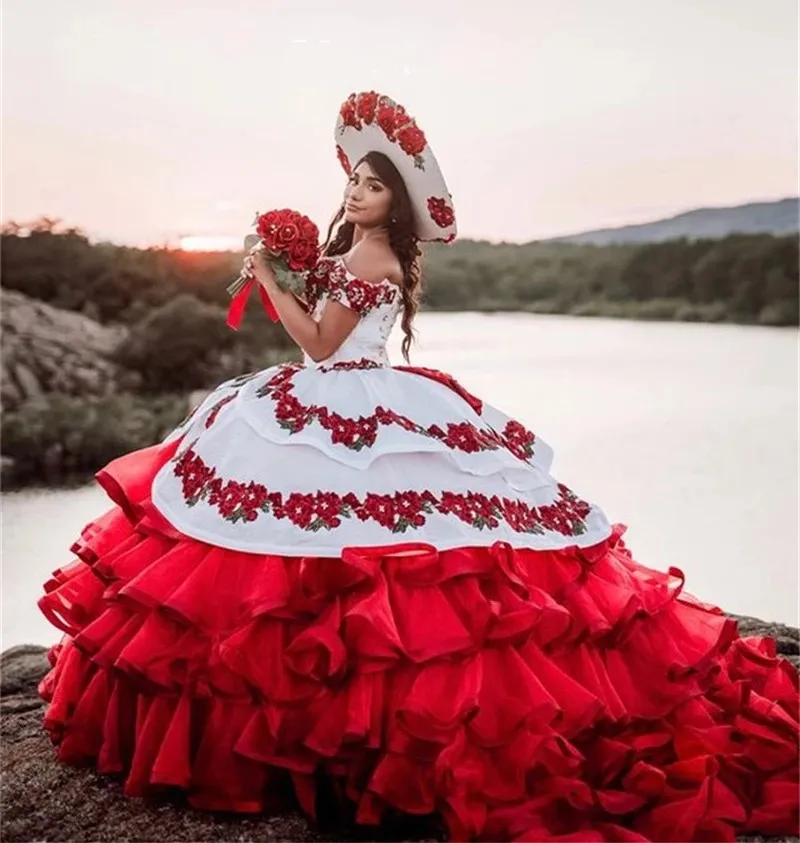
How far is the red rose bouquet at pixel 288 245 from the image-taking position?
210 cm

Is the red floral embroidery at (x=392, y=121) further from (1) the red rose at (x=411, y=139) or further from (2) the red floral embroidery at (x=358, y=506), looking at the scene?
(2) the red floral embroidery at (x=358, y=506)

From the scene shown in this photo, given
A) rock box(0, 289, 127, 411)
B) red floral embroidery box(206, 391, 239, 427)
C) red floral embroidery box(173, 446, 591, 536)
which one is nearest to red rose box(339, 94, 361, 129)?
red floral embroidery box(206, 391, 239, 427)

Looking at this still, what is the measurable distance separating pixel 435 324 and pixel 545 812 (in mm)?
2844

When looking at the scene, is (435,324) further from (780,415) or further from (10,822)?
(10,822)

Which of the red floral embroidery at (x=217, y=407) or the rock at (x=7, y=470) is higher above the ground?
the red floral embroidery at (x=217, y=407)

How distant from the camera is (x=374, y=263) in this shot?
214 cm

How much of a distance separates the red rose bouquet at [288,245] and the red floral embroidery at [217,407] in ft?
0.63

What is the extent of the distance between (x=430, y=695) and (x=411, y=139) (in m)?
0.98

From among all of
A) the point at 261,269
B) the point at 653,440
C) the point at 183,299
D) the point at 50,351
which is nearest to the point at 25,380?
the point at 50,351

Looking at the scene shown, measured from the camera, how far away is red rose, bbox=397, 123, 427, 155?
213 cm

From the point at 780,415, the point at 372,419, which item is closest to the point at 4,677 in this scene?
the point at 372,419

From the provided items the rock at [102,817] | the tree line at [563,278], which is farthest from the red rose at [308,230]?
the tree line at [563,278]

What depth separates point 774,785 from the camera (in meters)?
1.96

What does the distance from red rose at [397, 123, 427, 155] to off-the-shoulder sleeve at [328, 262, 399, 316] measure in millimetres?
248
